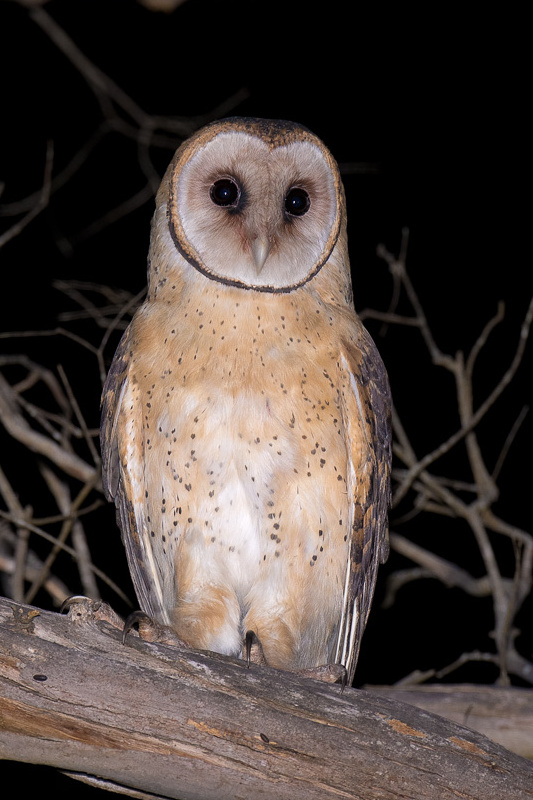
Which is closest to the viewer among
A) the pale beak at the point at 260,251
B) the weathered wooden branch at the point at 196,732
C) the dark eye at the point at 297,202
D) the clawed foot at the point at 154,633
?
the weathered wooden branch at the point at 196,732

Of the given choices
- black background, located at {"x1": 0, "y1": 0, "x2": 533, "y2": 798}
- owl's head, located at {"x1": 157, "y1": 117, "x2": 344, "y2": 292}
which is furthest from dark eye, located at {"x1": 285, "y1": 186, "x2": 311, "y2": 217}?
black background, located at {"x1": 0, "y1": 0, "x2": 533, "y2": 798}

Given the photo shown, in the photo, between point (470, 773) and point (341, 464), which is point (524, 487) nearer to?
point (341, 464)

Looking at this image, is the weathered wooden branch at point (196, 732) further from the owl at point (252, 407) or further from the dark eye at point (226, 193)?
the dark eye at point (226, 193)

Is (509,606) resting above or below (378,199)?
below

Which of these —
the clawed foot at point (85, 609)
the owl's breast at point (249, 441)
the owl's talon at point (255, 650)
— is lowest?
the owl's talon at point (255, 650)

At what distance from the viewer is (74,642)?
1886 mm

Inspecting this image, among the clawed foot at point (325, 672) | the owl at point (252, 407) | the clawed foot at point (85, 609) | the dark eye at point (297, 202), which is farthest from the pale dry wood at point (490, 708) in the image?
the dark eye at point (297, 202)

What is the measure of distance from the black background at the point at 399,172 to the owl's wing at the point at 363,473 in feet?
10.9

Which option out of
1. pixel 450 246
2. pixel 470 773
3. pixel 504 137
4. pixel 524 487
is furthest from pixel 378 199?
pixel 470 773

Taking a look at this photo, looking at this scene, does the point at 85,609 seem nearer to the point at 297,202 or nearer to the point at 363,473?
the point at 363,473

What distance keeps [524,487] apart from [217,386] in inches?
162

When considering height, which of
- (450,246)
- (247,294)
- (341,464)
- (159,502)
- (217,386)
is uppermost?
(450,246)

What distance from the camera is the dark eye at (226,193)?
2.47 metres

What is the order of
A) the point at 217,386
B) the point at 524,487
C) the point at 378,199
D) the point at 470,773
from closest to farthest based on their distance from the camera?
the point at 470,773 → the point at 217,386 → the point at 524,487 → the point at 378,199
